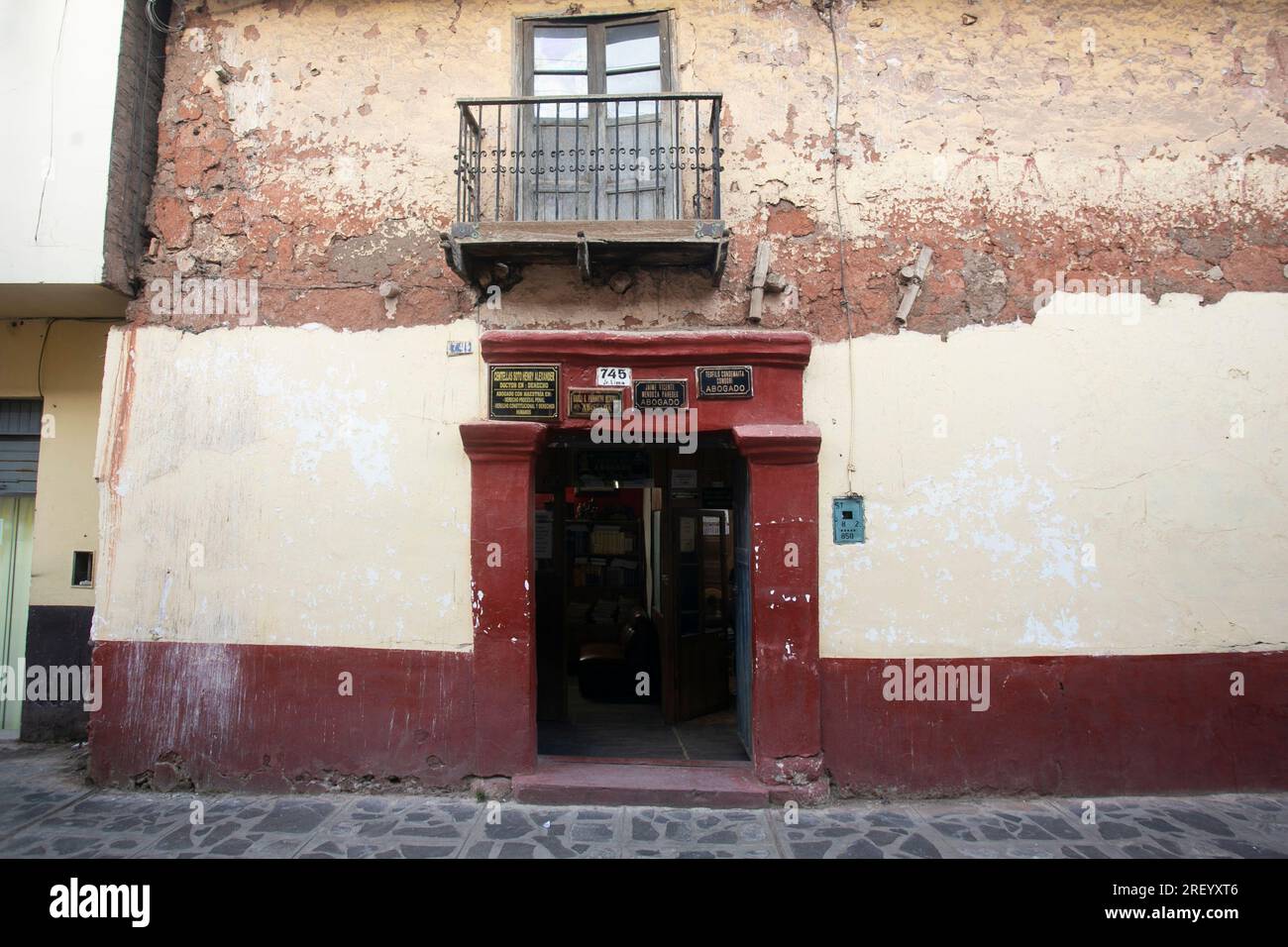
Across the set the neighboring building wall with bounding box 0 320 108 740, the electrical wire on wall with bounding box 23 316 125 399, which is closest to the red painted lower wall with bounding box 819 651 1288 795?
the neighboring building wall with bounding box 0 320 108 740

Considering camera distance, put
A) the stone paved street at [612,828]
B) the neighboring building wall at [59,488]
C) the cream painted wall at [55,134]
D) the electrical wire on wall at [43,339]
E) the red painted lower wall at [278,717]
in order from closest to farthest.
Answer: the stone paved street at [612,828], the red painted lower wall at [278,717], the cream painted wall at [55,134], the neighboring building wall at [59,488], the electrical wire on wall at [43,339]

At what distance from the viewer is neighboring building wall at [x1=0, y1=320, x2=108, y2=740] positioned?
19.9 feet

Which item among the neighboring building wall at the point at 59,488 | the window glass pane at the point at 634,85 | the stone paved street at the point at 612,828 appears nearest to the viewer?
the stone paved street at the point at 612,828

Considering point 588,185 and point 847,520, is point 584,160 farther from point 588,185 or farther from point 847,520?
point 847,520

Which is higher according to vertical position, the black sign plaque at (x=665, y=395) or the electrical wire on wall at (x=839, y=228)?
the electrical wire on wall at (x=839, y=228)

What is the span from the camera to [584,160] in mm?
5512

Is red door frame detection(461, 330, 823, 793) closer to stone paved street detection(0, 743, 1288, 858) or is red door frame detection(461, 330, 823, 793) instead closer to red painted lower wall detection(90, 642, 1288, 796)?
red painted lower wall detection(90, 642, 1288, 796)

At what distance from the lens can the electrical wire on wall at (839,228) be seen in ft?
16.5

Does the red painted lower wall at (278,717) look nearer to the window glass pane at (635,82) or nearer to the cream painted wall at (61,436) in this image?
the cream painted wall at (61,436)

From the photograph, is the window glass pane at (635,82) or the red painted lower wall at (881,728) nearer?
the red painted lower wall at (881,728)

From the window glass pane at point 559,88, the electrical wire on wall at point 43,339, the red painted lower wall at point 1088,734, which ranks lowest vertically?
the red painted lower wall at point 1088,734

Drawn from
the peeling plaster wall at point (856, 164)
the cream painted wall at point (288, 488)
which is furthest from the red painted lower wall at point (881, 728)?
the peeling plaster wall at point (856, 164)

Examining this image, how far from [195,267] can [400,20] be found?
2464 mm

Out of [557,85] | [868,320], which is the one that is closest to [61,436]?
[557,85]
